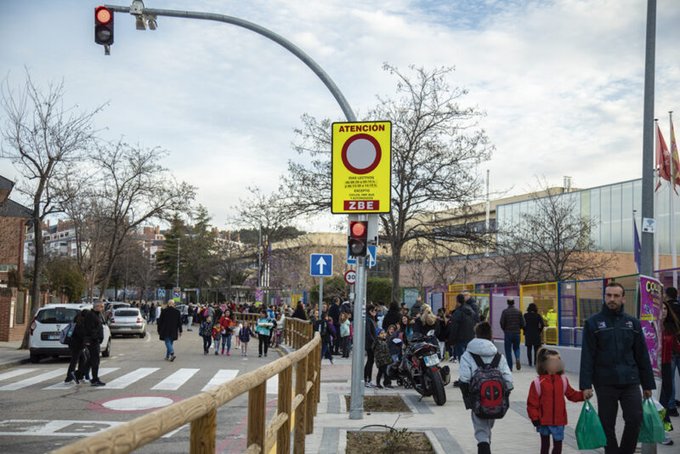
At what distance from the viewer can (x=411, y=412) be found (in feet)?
38.4

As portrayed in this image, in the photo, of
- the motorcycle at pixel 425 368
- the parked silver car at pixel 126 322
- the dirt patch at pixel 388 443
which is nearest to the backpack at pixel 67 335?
the motorcycle at pixel 425 368

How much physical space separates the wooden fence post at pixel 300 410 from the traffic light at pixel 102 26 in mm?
6779

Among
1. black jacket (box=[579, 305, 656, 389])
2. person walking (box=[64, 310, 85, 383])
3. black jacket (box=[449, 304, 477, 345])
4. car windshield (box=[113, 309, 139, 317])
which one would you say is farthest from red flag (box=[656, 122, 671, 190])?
car windshield (box=[113, 309, 139, 317])

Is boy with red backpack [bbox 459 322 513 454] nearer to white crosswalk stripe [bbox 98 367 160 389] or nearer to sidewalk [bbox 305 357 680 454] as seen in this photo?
sidewalk [bbox 305 357 680 454]

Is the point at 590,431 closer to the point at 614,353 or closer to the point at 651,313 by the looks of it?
the point at 614,353

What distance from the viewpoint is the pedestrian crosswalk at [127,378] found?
15.1 meters

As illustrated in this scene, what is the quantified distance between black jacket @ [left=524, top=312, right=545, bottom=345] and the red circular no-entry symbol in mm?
8935

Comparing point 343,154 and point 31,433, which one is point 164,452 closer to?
point 31,433

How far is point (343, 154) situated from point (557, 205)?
36.5 meters

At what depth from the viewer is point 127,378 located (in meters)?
16.8

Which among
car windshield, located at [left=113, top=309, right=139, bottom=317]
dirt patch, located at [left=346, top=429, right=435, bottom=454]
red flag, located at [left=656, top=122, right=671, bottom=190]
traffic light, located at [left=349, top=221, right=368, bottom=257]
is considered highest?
red flag, located at [left=656, top=122, right=671, bottom=190]

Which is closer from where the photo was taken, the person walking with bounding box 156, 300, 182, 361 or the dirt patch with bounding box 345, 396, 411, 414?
the dirt patch with bounding box 345, 396, 411, 414

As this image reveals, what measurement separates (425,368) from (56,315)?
41.8 ft

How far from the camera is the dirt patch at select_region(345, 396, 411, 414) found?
12008 mm
